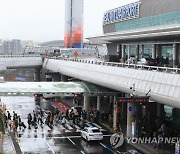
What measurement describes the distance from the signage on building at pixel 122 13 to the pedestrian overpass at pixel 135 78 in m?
7.33

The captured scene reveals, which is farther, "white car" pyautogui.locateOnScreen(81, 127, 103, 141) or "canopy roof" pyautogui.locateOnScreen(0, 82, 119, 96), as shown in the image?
"canopy roof" pyautogui.locateOnScreen(0, 82, 119, 96)

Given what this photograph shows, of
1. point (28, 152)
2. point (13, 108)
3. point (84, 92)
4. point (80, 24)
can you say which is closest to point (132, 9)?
point (84, 92)

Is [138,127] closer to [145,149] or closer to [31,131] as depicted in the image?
[145,149]

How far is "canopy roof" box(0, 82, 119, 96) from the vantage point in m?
33.3

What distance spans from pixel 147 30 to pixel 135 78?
7700 millimetres

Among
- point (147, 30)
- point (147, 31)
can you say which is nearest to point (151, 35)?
point (147, 31)

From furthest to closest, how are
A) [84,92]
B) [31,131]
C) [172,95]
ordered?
[84,92] < [31,131] < [172,95]

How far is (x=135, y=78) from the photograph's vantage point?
1075 inches

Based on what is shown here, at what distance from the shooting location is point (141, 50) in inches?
1559

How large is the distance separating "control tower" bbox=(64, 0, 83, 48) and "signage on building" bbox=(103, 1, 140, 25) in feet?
170

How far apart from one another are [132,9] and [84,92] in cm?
1185

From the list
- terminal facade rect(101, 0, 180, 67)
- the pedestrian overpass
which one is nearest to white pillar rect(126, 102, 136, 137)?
the pedestrian overpass

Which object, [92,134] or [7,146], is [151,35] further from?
[7,146]

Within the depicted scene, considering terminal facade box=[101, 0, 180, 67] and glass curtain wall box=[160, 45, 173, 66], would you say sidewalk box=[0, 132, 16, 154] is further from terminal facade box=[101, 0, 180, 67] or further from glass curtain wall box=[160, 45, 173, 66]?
glass curtain wall box=[160, 45, 173, 66]
